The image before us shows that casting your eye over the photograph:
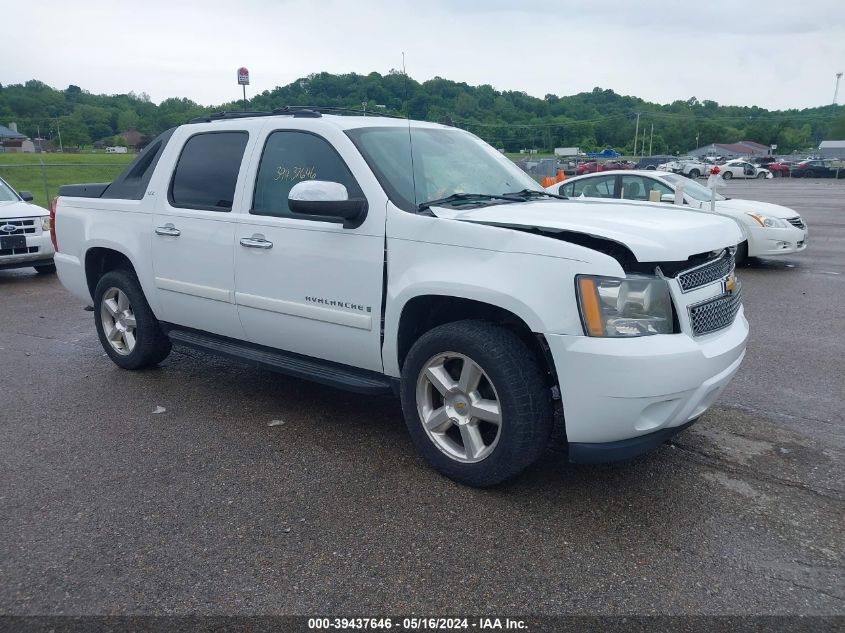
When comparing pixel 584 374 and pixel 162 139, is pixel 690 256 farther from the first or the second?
pixel 162 139

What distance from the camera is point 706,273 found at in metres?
3.43

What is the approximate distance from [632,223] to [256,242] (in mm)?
2211

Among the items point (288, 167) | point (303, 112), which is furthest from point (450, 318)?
point (303, 112)

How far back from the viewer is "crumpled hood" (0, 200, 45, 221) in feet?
32.3

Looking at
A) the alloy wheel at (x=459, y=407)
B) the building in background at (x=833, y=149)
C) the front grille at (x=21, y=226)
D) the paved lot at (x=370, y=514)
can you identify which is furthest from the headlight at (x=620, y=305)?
the building in background at (x=833, y=149)

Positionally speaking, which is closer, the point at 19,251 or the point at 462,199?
the point at 462,199

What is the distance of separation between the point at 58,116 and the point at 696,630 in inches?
2433

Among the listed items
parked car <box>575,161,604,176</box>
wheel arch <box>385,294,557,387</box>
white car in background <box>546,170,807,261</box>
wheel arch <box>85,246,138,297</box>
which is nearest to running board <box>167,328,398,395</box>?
wheel arch <box>385,294,557,387</box>

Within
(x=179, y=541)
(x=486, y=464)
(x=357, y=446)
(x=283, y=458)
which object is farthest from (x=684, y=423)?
(x=179, y=541)

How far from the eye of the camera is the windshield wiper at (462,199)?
3.78 metres

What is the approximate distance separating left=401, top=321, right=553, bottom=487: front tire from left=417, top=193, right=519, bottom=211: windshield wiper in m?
0.70

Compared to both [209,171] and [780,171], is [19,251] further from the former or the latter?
[780,171]

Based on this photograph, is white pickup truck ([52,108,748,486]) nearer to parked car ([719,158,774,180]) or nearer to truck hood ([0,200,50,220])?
truck hood ([0,200,50,220])

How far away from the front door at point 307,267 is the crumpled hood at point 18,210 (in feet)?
23.5
